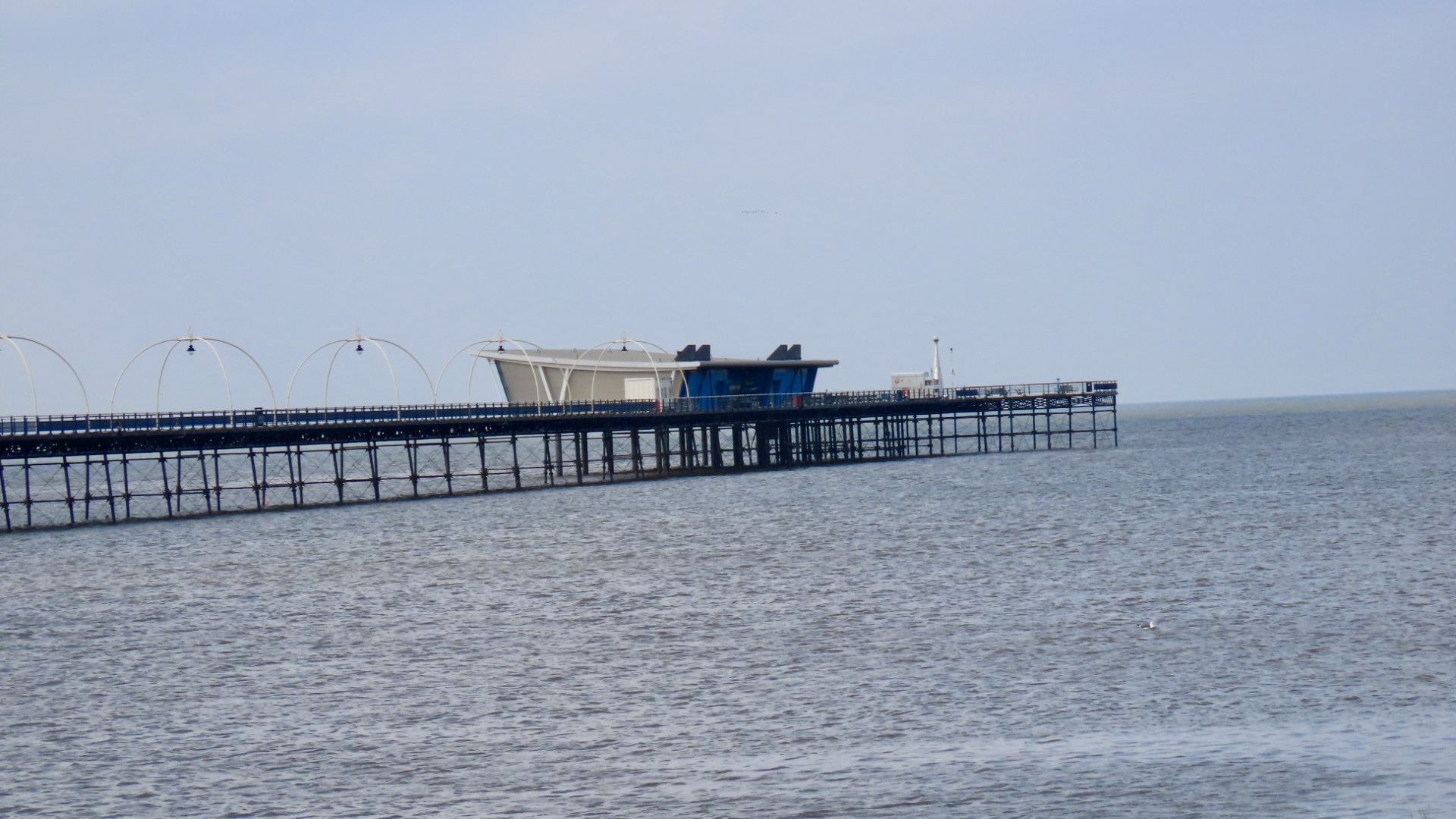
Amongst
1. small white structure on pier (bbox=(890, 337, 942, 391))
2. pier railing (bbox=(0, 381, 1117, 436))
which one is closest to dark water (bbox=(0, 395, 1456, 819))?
pier railing (bbox=(0, 381, 1117, 436))

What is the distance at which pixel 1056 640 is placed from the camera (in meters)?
28.3

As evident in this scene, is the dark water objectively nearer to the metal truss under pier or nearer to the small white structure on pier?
the metal truss under pier

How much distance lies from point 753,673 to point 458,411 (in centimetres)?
4608

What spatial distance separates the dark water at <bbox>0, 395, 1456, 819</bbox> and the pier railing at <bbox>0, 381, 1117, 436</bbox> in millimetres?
5323

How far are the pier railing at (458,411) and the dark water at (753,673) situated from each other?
532cm

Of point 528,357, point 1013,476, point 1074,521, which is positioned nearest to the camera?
point 1074,521

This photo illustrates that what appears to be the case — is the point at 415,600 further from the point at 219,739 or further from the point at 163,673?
the point at 219,739

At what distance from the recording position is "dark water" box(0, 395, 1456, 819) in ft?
61.8

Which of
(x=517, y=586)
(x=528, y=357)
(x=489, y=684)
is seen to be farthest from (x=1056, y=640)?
(x=528, y=357)

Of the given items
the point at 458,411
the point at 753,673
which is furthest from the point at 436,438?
the point at 753,673

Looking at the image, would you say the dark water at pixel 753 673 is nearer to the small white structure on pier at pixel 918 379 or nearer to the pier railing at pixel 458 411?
the pier railing at pixel 458 411

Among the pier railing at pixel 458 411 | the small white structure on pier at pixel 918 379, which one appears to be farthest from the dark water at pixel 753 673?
the small white structure on pier at pixel 918 379

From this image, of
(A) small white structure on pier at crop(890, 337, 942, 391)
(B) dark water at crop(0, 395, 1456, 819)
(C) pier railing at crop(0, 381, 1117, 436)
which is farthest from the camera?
(A) small white structure on pier at crop(890, 337, 942, 391)

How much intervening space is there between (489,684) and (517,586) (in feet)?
46.8
